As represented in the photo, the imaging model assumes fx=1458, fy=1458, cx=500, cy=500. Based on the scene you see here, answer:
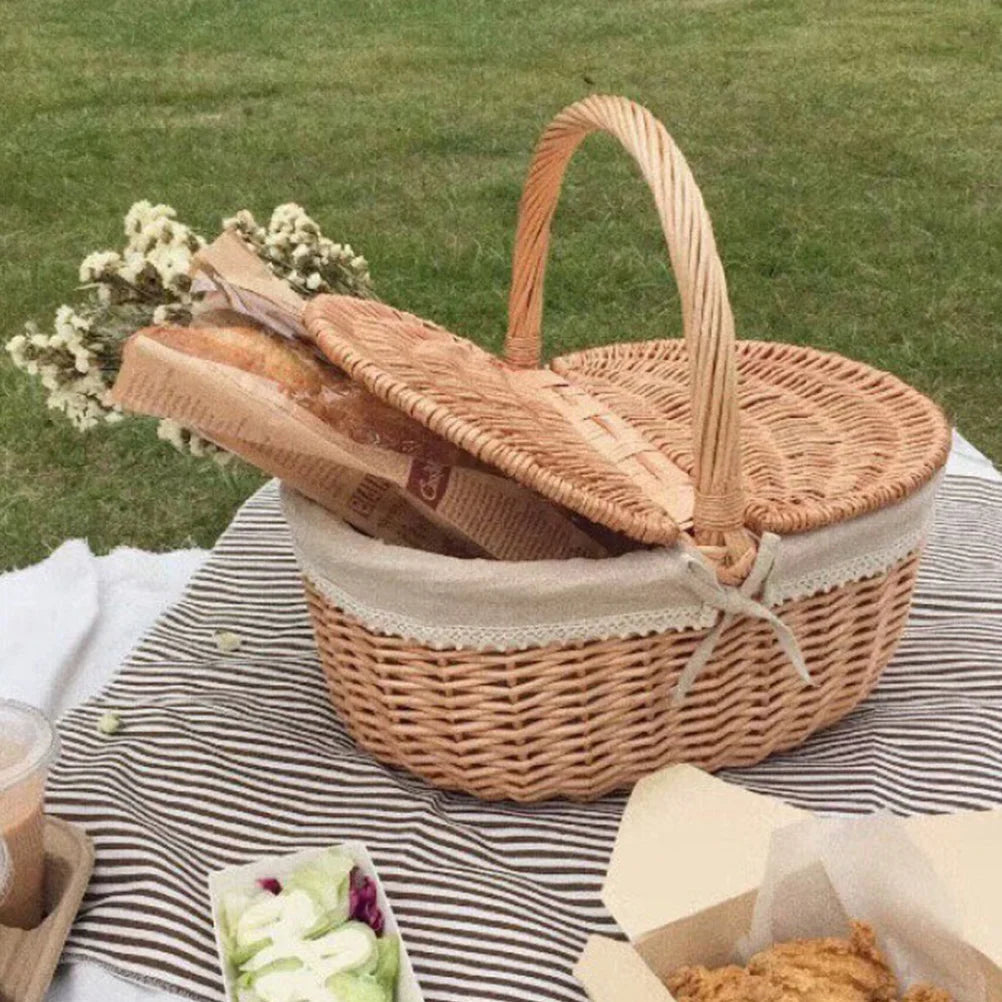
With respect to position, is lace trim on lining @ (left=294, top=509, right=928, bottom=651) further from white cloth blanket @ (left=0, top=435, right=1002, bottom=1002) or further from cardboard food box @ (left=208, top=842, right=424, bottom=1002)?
white cloth blanket @ (left=0, top=435, right=1002, bottom=1002)

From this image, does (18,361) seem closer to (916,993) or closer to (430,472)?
(430,472)

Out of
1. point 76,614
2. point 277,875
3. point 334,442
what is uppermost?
point 334,442

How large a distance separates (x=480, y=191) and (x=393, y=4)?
9.29ft

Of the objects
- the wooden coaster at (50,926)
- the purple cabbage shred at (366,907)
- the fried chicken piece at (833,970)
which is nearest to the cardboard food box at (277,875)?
the purple cabbage shred at (366,907)

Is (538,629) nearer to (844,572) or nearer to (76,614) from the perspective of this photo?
(844,572)

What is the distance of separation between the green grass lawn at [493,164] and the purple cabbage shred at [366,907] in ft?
3.83

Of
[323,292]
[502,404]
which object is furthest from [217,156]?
[502,404]

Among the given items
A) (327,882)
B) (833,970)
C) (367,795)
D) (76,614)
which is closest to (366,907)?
(327,882)

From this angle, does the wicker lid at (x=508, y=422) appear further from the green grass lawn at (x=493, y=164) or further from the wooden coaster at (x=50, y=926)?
the green grass lawn at (x=493, y=164)

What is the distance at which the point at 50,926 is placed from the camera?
119 cm

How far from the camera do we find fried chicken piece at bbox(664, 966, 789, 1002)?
102 centimetres

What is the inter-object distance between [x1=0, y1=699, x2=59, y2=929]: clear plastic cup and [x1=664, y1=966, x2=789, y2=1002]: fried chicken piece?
52 centimetres

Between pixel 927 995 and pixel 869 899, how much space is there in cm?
8

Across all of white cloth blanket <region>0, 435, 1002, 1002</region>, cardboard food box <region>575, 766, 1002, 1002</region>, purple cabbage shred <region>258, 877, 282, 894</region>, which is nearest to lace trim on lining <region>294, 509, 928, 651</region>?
cardboard food box <region>575, 766, 1002, 1002</region>
